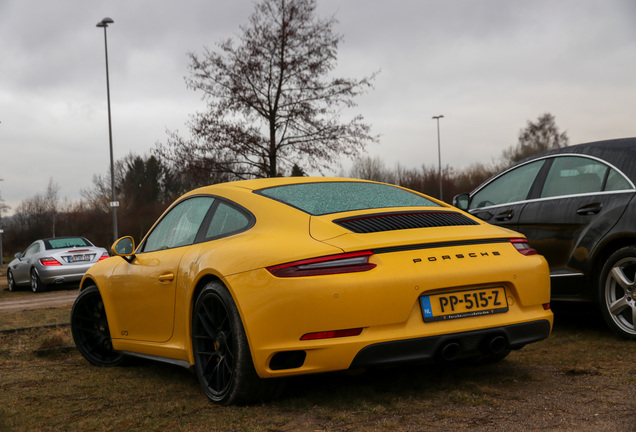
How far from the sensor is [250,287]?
3.69 meters

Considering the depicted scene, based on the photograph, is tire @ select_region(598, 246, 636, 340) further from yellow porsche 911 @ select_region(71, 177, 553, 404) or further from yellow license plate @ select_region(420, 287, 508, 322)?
yellow license plate @ select_region(420, 287, 508, 322)

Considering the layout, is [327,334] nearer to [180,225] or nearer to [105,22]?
[180,225]

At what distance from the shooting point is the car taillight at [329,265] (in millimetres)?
3537

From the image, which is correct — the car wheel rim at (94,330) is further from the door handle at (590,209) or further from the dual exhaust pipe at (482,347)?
the door handle at (590,209)

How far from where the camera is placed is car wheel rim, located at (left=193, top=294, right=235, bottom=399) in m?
3.95

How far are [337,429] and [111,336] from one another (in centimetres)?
277

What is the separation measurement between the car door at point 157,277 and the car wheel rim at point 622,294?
301 centimetres

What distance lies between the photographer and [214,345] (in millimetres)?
4141

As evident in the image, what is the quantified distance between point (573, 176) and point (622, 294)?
3.70ft

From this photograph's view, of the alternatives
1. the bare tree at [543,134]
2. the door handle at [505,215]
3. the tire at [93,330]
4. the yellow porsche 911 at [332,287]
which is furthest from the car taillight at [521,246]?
the bare tree at [543,134]

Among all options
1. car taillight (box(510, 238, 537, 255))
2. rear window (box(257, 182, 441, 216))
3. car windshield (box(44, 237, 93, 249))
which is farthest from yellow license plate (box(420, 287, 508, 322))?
car windshield (box(44, 237, 93, 249))

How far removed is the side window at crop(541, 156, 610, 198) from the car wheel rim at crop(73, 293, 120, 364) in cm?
390

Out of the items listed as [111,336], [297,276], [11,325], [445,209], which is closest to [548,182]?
[445,209]

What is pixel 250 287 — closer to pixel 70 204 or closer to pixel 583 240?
pixel 583 240
